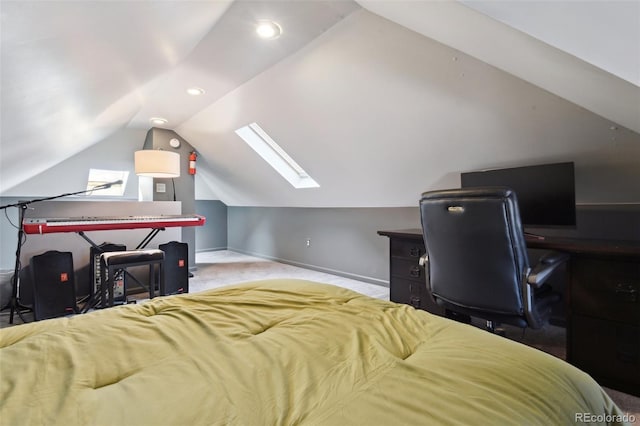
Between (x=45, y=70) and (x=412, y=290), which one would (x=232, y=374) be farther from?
(x=412, y=290)

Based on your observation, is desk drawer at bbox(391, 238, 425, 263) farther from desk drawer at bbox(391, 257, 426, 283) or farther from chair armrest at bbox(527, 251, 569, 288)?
chair armrest at bbox(527, 251, 569, 288)

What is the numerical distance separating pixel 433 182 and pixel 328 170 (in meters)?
1.23

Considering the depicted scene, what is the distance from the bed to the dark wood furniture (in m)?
1.31

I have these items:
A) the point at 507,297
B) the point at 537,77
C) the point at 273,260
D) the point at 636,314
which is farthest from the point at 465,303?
the point at 273,260

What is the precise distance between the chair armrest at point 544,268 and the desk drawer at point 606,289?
14cm

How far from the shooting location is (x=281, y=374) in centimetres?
69

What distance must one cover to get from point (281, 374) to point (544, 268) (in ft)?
5.07

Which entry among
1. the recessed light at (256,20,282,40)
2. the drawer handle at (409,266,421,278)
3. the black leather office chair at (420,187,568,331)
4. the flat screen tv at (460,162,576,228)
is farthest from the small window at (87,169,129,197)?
the flat screen tv at (460,162,576,228)

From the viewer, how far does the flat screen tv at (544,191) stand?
2121mm

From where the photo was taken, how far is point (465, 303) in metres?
1.74

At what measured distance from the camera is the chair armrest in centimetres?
154

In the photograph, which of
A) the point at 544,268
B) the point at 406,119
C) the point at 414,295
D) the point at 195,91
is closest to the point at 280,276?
the point at 414,295

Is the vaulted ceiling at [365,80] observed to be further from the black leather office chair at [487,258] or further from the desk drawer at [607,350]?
the desk drawer at [607,350]

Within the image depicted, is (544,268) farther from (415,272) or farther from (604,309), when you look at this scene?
(415,272)
